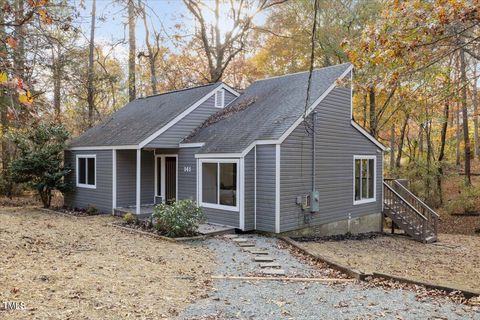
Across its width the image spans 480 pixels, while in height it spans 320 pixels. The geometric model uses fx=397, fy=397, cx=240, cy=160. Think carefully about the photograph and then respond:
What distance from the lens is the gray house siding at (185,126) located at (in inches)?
548

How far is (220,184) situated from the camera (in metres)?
12.1

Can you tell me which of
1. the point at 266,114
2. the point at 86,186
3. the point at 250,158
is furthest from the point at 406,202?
the point at 86,186

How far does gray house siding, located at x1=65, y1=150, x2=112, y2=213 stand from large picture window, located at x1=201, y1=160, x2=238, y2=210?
4.42 metres

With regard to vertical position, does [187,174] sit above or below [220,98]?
below

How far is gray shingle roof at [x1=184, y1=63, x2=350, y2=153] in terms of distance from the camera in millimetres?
11859

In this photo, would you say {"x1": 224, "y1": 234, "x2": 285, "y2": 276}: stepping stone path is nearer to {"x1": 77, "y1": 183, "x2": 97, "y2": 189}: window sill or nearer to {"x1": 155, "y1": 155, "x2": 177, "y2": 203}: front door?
{"x1": 155, "y1": 155, "x2": 177, "y2": 203}: front door

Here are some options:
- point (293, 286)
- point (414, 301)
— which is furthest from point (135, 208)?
point (414, 301)

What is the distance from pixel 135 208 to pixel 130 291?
30.6 feet

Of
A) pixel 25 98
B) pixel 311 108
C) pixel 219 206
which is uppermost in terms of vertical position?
pixel 311 108

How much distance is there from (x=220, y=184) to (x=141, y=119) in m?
6.02

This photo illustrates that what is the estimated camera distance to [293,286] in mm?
6699

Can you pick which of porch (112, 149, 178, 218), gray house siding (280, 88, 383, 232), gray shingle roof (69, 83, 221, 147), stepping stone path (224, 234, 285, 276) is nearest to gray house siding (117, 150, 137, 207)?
porch (112, 149, 178, 218)

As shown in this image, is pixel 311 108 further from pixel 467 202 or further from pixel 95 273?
pixel 467 202

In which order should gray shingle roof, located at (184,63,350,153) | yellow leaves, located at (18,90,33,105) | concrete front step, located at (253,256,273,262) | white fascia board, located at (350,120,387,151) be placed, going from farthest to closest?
white fascia board, located at (350,120,387,151) → gray shingle roof, located at (184,63,350,153) → concrete front step, located at (253,256,273,262) → yellow leaves, located at (18,90,33,105)
